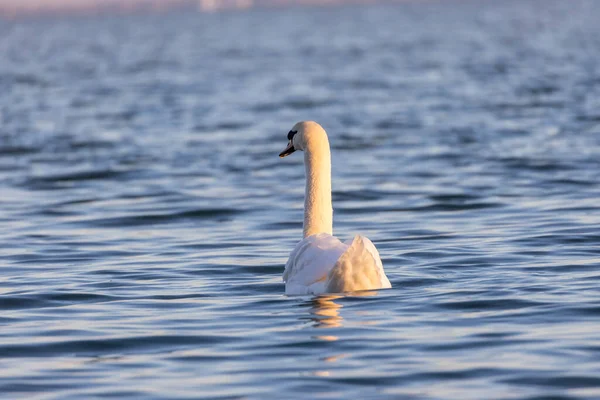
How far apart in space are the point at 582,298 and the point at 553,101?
862 inches

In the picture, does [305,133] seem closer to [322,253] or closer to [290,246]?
[322,253]

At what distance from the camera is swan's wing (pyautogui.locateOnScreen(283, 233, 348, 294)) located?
32.5 feet

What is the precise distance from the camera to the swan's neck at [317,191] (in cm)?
1126

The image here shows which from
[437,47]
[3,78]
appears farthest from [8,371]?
[437,47]

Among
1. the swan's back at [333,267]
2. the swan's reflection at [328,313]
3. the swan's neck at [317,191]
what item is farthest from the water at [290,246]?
the swan's neck at [317,191]

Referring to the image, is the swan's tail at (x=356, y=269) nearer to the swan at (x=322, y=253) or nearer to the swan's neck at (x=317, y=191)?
the swan at (x=322, y=253)

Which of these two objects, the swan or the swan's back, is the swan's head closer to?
the swan

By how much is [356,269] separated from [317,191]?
1.82 m

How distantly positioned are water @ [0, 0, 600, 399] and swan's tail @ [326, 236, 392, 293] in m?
0.20

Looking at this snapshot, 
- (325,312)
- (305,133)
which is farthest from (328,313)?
(305,133)

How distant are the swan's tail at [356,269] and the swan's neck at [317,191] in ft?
4.41

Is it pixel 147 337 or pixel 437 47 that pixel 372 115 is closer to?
pixel 147 337

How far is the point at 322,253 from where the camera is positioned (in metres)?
9.97

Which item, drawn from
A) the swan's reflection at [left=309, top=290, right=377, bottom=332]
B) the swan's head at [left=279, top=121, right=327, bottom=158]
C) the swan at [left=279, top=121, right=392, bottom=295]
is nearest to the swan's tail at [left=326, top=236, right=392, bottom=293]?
A: the swan at [left=279, top=121, right=392, bottom=295]
